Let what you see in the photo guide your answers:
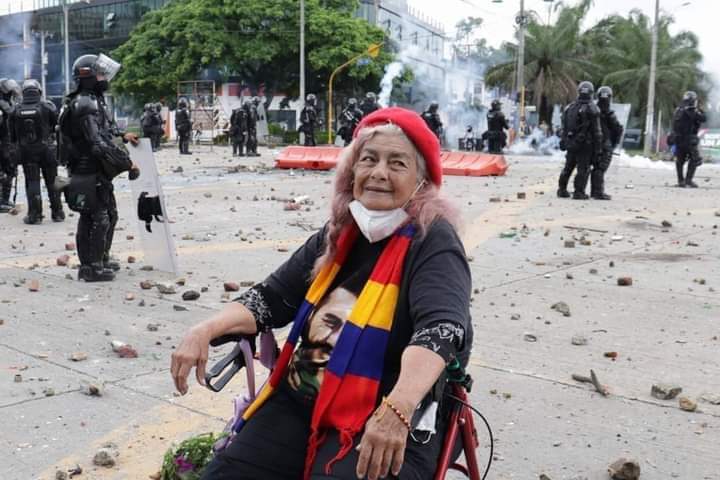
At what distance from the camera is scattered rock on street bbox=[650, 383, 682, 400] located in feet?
15.0

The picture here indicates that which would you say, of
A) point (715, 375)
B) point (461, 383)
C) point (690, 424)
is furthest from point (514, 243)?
point (461, 383)

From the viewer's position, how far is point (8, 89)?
1222cm

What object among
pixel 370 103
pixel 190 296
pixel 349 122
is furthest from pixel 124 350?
pixel 370 103

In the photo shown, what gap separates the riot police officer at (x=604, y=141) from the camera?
14867 millimetres

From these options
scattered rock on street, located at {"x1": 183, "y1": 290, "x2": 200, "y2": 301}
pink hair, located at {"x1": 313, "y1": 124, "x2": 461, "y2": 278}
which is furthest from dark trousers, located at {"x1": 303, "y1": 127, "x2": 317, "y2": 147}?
pink hair, located at {"x1": 313, "y1": 124, "x2": 461, "y2": 278}

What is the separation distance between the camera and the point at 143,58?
4494 centimetres

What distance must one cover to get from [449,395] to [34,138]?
9.81m

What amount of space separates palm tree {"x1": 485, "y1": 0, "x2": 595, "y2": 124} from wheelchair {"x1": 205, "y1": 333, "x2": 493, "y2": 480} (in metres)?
48.3

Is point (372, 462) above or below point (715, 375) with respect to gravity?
above

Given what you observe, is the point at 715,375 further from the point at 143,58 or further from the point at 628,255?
the point at 143,58

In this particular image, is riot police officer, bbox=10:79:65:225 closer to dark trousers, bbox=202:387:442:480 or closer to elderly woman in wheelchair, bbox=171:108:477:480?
elderly woman in wheelchair, bbox=171:108:477:480

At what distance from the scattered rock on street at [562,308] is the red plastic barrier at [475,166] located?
13581 millimetres

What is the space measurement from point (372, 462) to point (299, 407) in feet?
1.78

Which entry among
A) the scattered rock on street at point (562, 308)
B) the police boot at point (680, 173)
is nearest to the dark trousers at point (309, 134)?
the police boot at point (680, 173)
